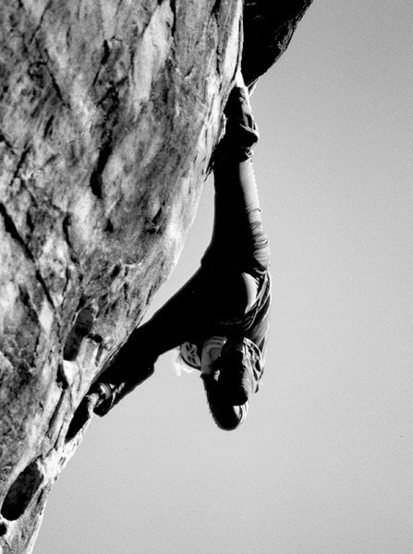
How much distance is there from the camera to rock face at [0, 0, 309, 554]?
2625 millimetres

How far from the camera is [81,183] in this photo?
292 centimetres

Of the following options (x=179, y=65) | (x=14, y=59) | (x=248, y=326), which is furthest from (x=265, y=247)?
(x=14, y=59)

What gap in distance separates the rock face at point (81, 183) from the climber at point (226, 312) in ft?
1.23

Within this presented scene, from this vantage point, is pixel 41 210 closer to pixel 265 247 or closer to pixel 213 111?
pixel 213 111

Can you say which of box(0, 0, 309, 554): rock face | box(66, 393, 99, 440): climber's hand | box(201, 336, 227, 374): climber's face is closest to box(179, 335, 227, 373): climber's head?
box(201, 336, 227, 374): climber's face

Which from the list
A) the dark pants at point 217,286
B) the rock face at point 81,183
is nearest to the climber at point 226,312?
the dark pants at point 217,286

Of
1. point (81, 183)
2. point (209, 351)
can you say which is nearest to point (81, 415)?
point (209, 351)

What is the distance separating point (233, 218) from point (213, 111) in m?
0.75

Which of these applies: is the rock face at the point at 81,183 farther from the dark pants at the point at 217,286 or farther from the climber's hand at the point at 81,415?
the dark pants at the point at 217,286

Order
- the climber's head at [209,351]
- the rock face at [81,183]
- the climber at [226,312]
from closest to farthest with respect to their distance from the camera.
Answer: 1. the rock face at [81,183]
2. the climber at [226,312]
3. the climber's head at [209,351]

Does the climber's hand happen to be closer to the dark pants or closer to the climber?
the climber

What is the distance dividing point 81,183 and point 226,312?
1.84 m

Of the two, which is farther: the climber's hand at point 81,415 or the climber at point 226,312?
the climber at point 226,312

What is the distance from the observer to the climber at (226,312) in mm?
4086
